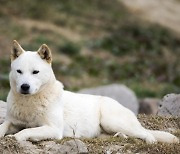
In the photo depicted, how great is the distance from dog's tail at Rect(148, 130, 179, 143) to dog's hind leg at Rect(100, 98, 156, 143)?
0.42ft

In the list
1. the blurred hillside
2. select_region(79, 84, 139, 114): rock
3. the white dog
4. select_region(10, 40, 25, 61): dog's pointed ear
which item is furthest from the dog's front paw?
the blurred hillside

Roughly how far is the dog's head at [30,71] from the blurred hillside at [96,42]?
658 inches

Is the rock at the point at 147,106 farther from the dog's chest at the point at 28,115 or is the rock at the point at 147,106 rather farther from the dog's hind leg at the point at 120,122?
the dog's chest at the point at 28,115

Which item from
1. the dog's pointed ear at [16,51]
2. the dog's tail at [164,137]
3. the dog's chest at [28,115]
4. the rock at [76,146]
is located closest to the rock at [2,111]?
the dog's chest at [28,115]

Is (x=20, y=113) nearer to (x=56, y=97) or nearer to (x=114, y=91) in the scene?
(x=56, y=97)

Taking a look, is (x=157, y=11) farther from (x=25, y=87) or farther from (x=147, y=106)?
(x=25, y=87)

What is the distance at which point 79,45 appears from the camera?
110 ft

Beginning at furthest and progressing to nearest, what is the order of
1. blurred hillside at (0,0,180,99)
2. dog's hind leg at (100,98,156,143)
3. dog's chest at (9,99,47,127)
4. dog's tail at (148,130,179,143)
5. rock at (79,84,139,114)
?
blurred hillside at (0,0,180,99), rock at (79,84,139,114), dog's hind leg at (100,98,156,143), dog's tail at (148,130,179,143), dog's chest at (9,99,47,127)

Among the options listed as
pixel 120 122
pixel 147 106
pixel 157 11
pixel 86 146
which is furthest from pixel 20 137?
pixel 157 11

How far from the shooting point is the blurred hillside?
30.6 m

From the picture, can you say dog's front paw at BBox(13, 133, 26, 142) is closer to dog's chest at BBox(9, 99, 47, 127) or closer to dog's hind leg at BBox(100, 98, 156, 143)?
dog's chest at BBox(9, 99, 47, 127)

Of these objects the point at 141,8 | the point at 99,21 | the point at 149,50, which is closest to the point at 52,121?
the point at 149,50

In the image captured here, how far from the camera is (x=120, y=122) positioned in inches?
434

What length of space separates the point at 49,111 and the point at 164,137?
1.87 metres
